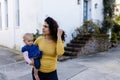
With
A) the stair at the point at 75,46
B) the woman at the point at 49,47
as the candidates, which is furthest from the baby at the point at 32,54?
the stair at the point at 75,46

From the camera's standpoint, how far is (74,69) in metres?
Answer: 8.82

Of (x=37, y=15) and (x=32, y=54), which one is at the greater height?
(x=37, y=15)

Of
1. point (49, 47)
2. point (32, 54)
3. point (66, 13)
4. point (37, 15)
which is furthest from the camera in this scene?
point (66, 13)

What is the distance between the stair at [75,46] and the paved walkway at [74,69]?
1.16 feet

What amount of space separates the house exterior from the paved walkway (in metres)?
2.04

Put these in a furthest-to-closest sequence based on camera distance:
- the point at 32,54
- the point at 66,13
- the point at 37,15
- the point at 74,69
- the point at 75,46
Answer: the point at 66,13 < the point at 75,46 < the point at 37,15 < the point at 74,69 < the point at 32,54

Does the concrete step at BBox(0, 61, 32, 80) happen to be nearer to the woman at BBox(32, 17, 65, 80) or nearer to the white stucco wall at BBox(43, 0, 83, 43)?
the white stucco wall at BBox(43, 0, 83, 43)

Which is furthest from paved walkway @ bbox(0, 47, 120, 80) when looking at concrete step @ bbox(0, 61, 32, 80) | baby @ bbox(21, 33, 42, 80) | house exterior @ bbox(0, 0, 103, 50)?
baby @ bbox(21, 33, 42, 80)

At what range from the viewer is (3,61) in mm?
10586

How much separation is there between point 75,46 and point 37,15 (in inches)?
97.9

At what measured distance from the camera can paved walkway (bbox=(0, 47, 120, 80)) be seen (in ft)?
25.7

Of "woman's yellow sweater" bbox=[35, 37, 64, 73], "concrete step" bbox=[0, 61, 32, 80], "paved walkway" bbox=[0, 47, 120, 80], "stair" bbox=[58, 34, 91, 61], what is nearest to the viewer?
"woman's yellow sweater" bbox=[35, 37, 64, 73]

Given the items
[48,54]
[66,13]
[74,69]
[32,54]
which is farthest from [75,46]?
[48,54]

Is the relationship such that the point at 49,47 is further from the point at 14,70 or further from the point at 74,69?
the point at 14,70
